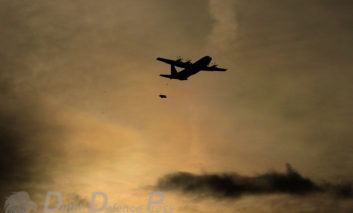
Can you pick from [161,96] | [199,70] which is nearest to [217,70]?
[199,70]

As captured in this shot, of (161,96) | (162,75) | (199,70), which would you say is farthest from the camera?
(162,75)

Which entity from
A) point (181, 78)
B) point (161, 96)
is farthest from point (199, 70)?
point (161, 96)

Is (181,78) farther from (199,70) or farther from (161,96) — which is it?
(161,96)

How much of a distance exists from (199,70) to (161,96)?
17.4 m

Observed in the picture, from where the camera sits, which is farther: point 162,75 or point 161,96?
point 162,75

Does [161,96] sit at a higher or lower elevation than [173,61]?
lower

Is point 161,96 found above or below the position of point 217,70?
below

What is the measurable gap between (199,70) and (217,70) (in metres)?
8.83

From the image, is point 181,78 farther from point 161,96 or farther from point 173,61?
point 161,96

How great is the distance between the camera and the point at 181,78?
125m

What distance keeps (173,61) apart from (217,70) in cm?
1361

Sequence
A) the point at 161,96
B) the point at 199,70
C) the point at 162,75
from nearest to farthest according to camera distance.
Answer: the point at 161,96, the point at 199,70, the point at 162,75

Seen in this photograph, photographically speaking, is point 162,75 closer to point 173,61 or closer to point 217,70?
point 173,61

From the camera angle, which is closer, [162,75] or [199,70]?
[199,70]
